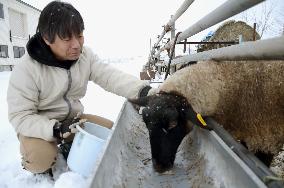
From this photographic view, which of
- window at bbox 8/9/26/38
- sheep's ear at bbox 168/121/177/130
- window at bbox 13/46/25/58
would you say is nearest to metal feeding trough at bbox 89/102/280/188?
sheep's ear at bbox 168/121/177/130

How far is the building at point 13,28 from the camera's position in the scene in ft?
66.2

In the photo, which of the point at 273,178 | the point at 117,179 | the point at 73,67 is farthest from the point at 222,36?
the point at 273,178

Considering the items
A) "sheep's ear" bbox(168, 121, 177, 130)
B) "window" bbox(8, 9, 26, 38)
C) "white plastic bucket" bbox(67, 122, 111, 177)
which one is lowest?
"white plastic bucket" bbox(67, 122, 111, 177)

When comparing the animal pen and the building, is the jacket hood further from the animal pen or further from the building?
the building

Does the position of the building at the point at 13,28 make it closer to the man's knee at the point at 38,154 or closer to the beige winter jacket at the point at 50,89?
the beige winter jacket at the point at 50,89

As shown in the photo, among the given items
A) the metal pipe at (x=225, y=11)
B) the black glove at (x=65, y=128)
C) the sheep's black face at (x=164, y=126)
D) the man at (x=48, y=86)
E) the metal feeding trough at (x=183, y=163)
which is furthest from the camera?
the man at (x=48, y=86)

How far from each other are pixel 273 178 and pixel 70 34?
200 centimetres

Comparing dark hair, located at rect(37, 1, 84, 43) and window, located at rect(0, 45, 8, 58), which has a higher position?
dark hair, located at rect(37, 1, 84, 43)

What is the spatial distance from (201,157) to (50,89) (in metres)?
1.51

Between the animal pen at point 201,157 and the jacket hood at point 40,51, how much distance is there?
0.84 m

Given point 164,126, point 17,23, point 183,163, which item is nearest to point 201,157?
point 183,163

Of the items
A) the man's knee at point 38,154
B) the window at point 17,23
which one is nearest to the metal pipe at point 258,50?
the man's knee at point 38,154

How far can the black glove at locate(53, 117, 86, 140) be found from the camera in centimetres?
249

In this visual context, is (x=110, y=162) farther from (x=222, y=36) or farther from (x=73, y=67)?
(x=222, y=36)
